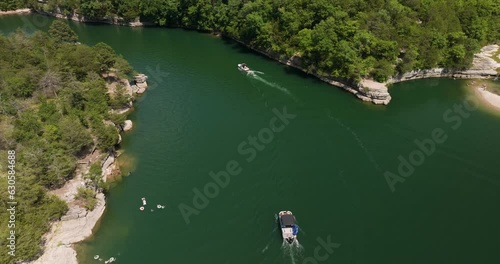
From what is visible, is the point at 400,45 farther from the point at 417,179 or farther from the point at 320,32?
the point at 417,179

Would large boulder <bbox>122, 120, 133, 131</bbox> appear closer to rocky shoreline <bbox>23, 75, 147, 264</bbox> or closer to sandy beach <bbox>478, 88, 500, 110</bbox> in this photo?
rocky shoreline <bbox>23, 75, 147, 264</bbox>

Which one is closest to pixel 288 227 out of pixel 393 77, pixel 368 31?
pixel 393 77

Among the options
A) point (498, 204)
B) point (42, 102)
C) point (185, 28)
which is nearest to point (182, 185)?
point (42, 102)

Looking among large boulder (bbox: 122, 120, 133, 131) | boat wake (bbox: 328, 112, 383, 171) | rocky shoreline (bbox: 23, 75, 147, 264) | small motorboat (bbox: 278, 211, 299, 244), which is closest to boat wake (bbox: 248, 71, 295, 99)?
boat wake (bbox: 328, 112, 383, 171)

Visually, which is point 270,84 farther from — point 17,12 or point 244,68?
point 17,12

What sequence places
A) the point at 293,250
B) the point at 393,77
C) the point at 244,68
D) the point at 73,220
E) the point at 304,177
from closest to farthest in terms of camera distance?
1. the point at 293,250
2. the point at 73,220
3. the point at 304,177
4. the point at 393,77
5. the point at 244,68

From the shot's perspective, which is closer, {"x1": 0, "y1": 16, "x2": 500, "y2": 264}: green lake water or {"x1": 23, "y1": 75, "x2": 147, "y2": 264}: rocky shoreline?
{"x1": 23, "y1": 75, "x2": 147, "y2": 264}: rocky shoreline
